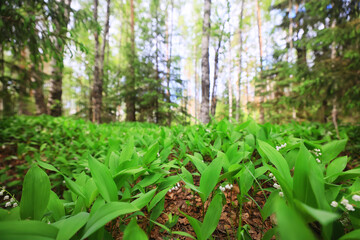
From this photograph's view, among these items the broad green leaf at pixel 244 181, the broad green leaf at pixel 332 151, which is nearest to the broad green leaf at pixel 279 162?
the broad green leaf at pixel 244 181

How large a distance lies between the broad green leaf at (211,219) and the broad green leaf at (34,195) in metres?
0.86

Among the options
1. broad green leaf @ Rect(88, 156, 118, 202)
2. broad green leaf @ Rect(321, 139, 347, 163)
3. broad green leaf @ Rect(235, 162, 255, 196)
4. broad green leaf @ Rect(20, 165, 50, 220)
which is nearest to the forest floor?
broad green leaf @ Rect(235, 162, 255, 196)

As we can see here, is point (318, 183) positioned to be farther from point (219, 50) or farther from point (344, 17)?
point (219, 50)

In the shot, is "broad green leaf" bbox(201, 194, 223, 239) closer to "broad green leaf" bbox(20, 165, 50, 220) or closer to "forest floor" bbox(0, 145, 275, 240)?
"forest floor" bbox(0, 145, 275, 240)

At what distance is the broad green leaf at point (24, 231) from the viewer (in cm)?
51

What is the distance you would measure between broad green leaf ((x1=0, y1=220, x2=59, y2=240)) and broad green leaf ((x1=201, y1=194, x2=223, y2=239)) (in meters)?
0.70

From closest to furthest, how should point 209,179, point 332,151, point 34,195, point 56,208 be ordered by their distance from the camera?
1. point 34,195
2. point 56,208
3. point 209,179
4. point 332,151

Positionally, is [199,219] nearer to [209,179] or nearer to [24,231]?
[209,179]

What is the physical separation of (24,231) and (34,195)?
1.14 ft

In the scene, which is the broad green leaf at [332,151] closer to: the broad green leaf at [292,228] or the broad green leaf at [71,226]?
the broad green leaf at [292,228]

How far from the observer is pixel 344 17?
4.16 metres

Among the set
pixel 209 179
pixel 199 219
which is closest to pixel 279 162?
pixel 209 179

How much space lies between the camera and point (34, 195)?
0.81m

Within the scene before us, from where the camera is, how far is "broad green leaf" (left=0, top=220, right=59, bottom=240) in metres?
Result: 0.51
